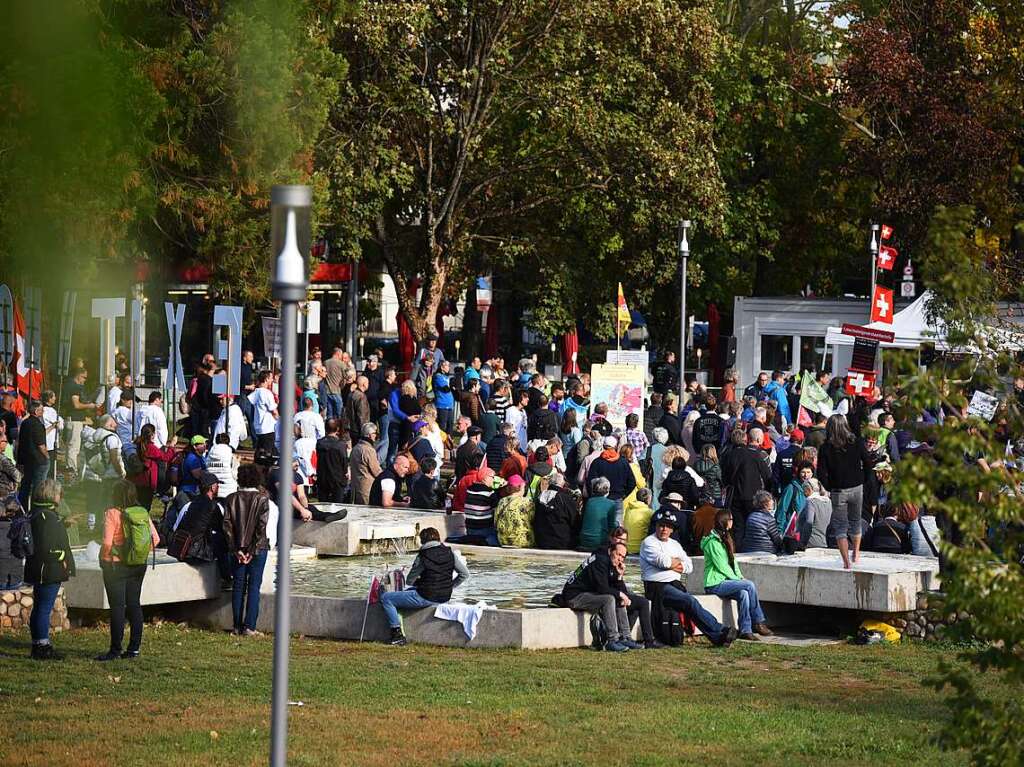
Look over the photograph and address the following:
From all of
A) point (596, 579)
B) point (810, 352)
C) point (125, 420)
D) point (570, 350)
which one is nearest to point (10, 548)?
point (596, 579)

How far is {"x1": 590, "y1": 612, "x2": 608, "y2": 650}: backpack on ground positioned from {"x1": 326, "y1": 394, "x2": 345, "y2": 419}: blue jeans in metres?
13.2

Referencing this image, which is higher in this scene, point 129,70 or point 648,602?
point 129,70

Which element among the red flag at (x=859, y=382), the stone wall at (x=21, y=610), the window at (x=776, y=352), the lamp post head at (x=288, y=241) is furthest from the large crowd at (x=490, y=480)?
the window at (x=776, y=352)

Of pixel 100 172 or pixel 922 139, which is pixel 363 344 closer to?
pixel 922 139

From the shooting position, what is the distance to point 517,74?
38.5 metres

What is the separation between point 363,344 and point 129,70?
192 feet

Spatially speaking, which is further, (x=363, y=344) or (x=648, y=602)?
(x=363, y=344)

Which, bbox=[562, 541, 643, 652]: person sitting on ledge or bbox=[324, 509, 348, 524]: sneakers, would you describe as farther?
bbox=[324, 509, 348, 524]: sneakers

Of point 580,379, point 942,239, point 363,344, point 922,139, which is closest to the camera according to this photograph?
point 942,239

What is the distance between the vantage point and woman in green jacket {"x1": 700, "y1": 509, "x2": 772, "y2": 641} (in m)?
15.9

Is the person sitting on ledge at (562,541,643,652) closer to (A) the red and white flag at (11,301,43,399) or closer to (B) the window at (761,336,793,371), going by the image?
(A) the red and white flag at (11,301,43,399)

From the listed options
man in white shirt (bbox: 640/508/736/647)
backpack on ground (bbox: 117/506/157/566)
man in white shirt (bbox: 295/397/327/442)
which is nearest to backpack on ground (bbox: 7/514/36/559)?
backpack on ground (bbox: 117/506/157/566)

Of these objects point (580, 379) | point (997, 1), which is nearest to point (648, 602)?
point (580, 379)

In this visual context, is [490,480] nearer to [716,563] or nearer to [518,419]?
[518,419]
